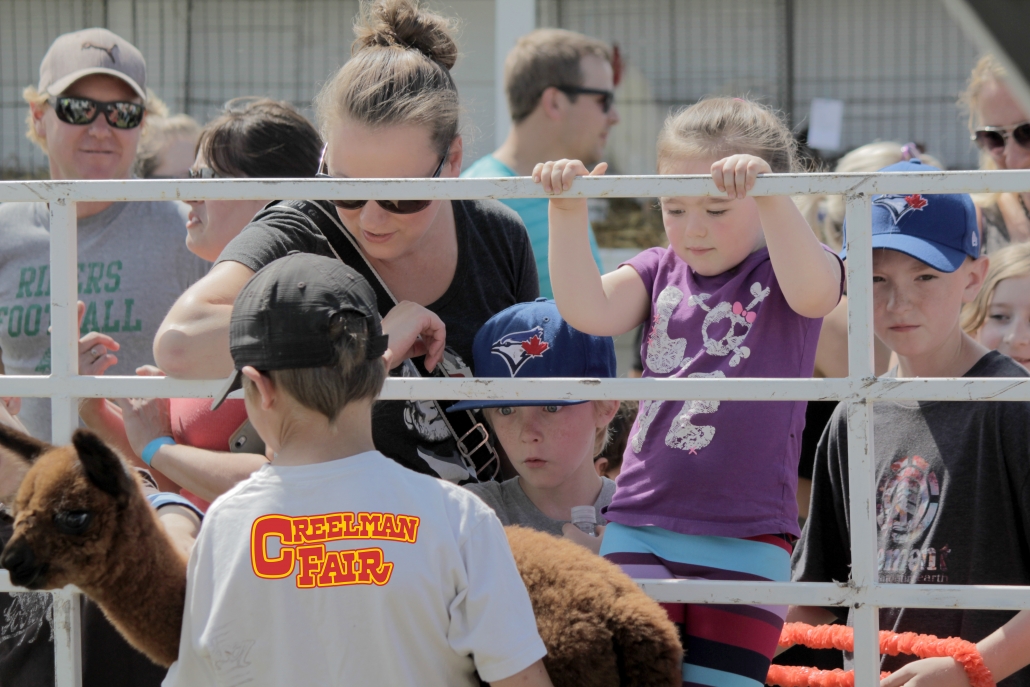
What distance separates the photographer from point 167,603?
1.51 meters

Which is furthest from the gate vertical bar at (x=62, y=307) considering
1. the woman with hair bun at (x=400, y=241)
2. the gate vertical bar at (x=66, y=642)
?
the gate vertical bar at (x=66, y=642)

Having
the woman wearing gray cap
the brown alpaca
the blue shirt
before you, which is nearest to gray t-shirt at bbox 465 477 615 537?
the brown alpaca

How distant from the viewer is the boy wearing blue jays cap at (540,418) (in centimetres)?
221

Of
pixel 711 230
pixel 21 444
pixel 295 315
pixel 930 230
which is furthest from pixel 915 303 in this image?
pixel 21 444

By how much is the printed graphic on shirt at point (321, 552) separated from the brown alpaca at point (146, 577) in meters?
0.19

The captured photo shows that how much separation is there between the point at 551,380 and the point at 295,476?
0.55 m

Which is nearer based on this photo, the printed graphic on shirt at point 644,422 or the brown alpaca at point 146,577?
the brown alpaca at point 146,577

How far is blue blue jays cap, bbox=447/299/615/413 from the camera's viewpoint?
2.20 meters

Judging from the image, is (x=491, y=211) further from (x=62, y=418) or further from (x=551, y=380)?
(x=62, y=418)

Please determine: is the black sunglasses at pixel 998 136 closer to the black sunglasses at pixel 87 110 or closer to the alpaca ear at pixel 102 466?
the black sunglasses at pixel 87 110

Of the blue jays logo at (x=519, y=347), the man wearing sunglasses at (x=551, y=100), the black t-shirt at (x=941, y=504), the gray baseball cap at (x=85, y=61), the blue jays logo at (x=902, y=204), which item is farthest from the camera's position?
the man wearing sunglasses at (x=551, y=100)

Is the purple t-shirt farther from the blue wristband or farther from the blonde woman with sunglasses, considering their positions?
the blonde woman with sunglasses

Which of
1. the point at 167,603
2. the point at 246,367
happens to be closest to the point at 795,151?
the point at 246,367

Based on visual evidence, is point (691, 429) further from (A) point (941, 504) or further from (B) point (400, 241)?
(B) point (400, 241)
